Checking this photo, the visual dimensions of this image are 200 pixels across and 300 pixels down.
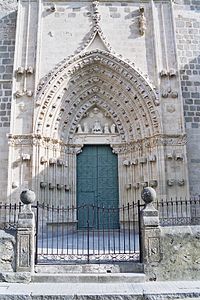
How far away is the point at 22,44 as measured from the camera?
11344mm

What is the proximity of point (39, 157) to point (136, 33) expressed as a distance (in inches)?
231

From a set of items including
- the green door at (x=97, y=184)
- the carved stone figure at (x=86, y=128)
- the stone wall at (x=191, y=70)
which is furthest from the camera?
the carved stone figure at (x=86, y=128)

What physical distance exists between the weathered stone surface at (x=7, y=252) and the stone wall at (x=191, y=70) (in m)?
7.02

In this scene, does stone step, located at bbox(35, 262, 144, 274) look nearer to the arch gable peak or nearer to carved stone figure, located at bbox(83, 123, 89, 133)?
the arch gable peak

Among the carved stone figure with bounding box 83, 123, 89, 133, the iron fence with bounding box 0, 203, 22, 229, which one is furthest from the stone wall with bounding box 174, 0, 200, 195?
the iron fence with bounding box 0, 203, 22, 229

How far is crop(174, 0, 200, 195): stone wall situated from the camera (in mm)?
11383

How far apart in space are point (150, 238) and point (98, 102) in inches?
279

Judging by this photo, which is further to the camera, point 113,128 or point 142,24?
point 113,128

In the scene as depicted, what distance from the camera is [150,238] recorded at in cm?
609

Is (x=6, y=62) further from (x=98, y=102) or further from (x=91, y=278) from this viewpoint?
(x=91, y=278)

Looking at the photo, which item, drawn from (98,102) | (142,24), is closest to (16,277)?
(98,102)

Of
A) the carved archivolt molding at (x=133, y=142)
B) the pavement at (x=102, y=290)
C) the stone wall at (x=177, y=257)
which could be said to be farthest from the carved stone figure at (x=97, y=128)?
the pavement at (x=102, y=290)

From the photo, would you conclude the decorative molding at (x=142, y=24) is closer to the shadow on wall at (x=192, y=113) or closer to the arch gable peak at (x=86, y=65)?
the arch gable peak at (x=86, y=65)

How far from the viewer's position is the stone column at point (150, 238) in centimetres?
593
